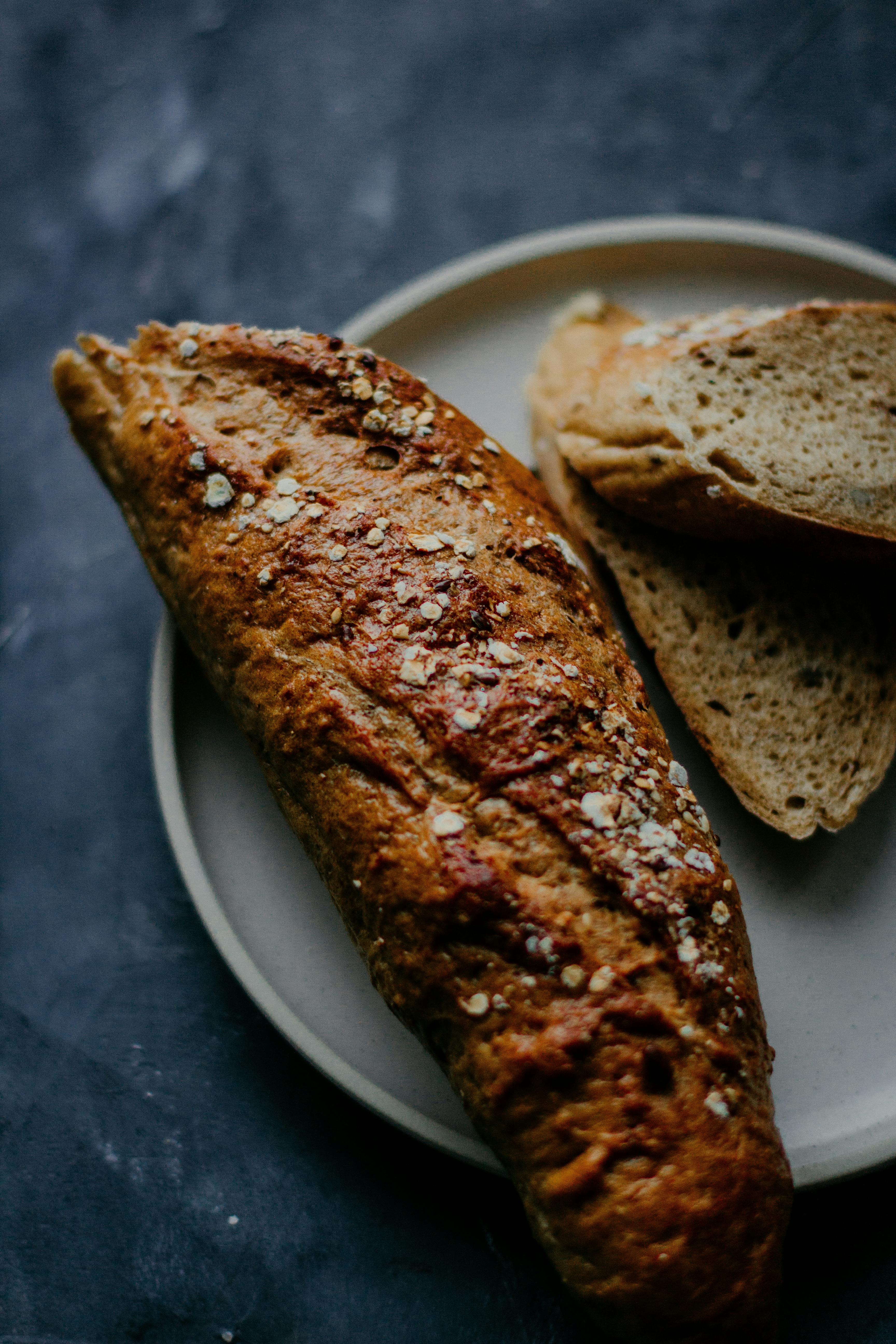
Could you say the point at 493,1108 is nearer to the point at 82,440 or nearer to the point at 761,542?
the point at 761,542

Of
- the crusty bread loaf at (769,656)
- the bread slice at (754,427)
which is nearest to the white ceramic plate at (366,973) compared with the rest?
the crusty bread loaf at (769,656)

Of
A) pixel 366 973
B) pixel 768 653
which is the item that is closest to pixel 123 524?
pixel 366 973

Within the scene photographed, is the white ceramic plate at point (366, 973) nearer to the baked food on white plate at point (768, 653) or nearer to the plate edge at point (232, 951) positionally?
the plate edge at point (232, 951)

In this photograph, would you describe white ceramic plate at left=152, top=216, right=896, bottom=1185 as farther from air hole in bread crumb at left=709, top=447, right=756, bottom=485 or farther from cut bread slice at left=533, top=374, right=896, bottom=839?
air hole in bread crumb at left=709, top=447, right=756, bottom=485

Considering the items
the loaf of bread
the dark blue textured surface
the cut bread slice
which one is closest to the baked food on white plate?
the cut bread slice

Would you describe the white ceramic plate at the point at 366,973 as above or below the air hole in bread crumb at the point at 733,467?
below

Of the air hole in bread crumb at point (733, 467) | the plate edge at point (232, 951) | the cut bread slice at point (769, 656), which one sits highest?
the air hole in bread crumb at point (733, 467)

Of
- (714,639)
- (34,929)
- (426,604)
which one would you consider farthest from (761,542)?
(34,929)
